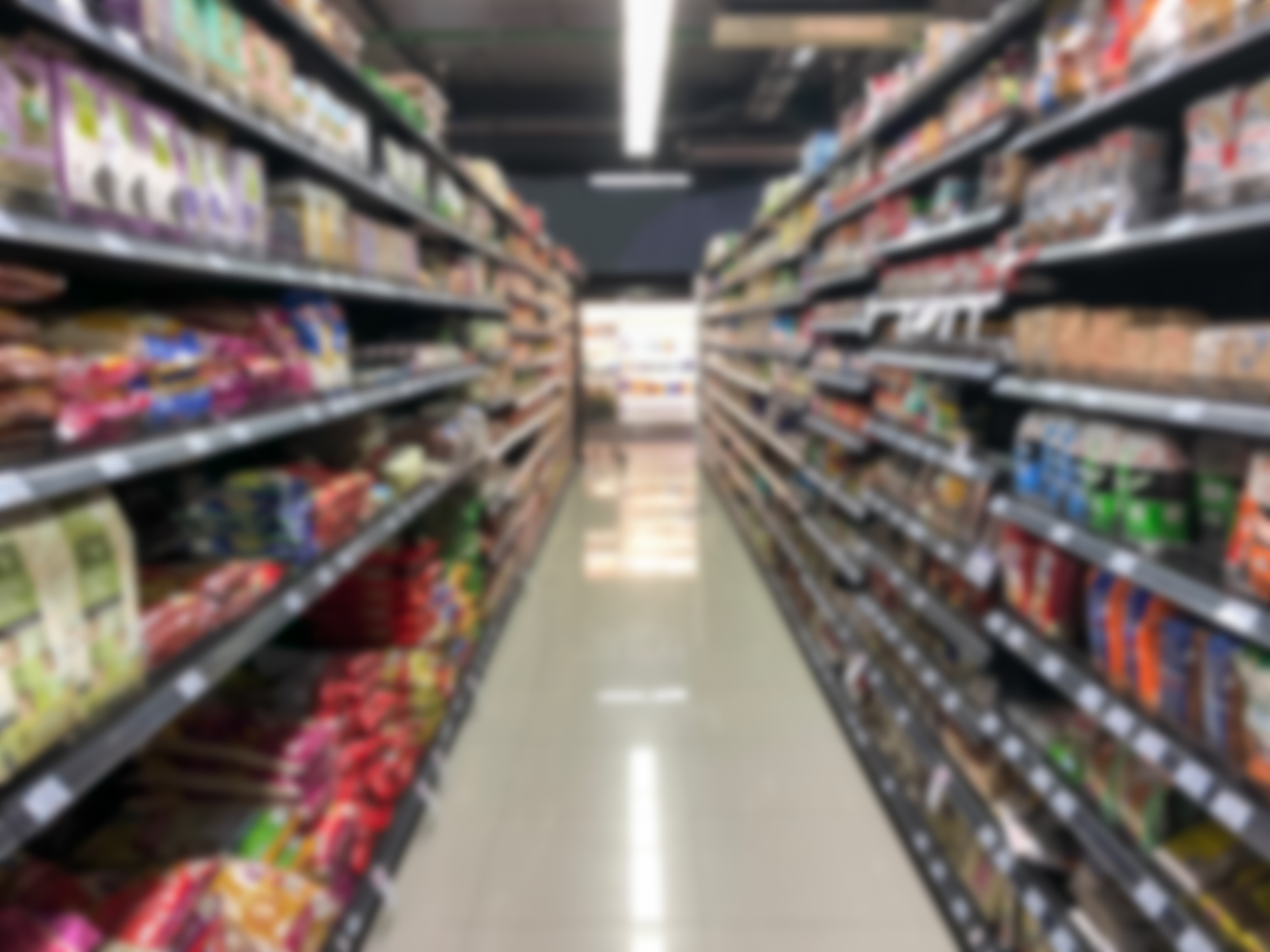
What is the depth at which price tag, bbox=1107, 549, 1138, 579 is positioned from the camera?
4.97ft

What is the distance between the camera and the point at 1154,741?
57.5 inches

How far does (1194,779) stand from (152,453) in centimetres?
182

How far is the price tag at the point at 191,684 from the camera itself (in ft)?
4.42

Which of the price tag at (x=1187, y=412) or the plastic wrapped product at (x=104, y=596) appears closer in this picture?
the plastic wrapped product at (x=104, y=596)

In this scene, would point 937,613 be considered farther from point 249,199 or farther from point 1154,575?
point 249,199

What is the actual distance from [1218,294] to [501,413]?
4.19 m

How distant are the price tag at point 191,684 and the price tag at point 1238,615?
168cm

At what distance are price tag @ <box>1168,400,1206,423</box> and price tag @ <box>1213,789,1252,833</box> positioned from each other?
2.00 feet

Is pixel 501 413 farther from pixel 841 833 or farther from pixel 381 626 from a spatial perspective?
pixel 841 833

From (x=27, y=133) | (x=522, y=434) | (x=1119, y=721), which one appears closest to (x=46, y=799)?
(x=27, y=133)

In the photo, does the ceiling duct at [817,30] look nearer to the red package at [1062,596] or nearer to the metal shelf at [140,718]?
the red package at [1062,596]

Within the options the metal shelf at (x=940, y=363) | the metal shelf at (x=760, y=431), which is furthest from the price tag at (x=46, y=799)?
the metal shelf at (x=760, y=431)

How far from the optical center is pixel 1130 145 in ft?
5.45

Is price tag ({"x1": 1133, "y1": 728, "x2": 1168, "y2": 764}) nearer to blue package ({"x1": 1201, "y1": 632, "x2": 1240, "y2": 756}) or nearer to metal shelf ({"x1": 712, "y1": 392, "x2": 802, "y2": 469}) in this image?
blue package ({"x1": 1201, "y1": 632, "x2": 1240, "y2": 756})
